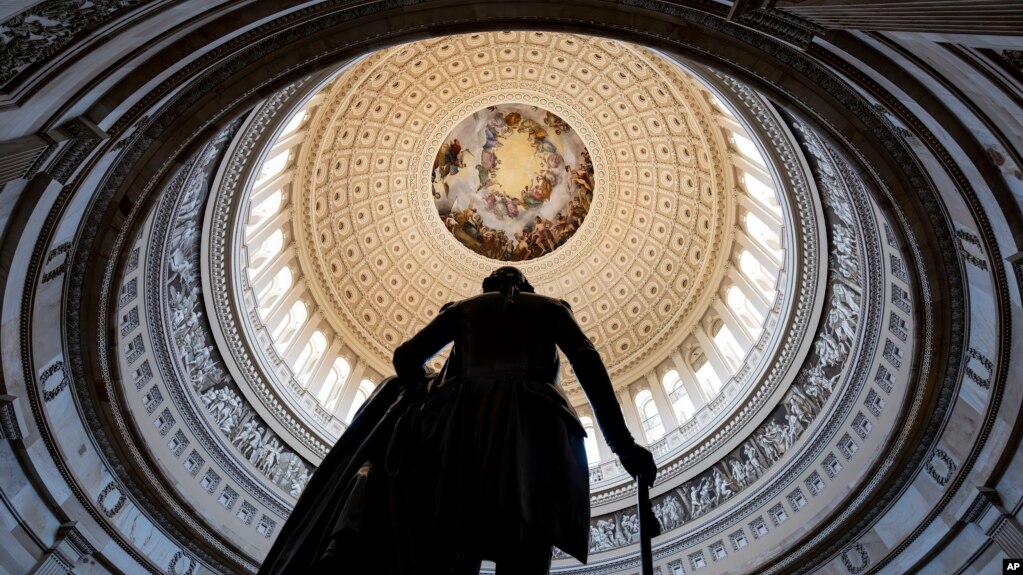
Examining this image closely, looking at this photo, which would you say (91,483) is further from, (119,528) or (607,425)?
(607,425)

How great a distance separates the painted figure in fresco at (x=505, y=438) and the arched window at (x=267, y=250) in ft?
56.8

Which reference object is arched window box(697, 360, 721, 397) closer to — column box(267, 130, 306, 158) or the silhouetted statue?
column box(267, 130, 306, 158)

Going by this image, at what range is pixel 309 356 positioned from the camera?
75.0ft

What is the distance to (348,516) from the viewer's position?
3273 millimetres

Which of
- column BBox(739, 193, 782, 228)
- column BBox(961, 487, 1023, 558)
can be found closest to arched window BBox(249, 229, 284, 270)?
column BBox(739, 193, 782, 228)

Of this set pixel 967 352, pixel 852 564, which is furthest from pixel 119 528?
pixel 967 352

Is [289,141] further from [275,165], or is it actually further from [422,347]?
[422,347]

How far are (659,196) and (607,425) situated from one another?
24.5 metres

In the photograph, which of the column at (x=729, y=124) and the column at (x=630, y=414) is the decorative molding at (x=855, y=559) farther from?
the column at (x=729, y=124)

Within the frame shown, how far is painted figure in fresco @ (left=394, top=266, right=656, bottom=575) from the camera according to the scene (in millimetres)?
3416

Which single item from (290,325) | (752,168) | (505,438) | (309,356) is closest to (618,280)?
(752,168)

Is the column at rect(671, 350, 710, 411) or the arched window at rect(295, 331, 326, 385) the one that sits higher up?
the column at rect(671, 350, 710, 411)

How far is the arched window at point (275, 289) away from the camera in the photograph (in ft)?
67.3

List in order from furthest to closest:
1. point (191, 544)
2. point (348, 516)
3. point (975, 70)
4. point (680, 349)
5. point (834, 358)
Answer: point (680, 349), point (834, 358), point (191, 544), point (975, 70), point (348, 516)
